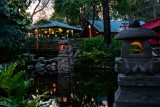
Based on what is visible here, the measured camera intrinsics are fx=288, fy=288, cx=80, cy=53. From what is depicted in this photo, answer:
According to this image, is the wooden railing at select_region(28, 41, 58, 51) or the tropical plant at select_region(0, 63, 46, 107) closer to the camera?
the tropical plant at select_region(0, 63, 46, 107)

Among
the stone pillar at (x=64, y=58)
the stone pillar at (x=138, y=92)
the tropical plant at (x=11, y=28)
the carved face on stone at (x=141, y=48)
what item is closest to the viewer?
the tropical plant at (x=11, y=28)

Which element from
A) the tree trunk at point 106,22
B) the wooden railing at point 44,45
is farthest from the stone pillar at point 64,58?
the wooden railing at point 44,45

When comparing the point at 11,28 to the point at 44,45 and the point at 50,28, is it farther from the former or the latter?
the point at 50,28

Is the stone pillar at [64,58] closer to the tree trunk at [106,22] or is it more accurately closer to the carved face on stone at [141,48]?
the tree trunk at [106,22]

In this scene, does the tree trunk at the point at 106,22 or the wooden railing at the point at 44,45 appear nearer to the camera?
the tree trunk at the point at 106,22

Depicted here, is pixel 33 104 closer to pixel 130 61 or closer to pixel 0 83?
pixel 0 83

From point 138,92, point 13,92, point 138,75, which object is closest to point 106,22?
point 138,75

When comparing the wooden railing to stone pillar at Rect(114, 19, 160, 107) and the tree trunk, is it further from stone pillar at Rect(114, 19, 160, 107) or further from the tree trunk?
stone pillar at Rect(114, 19, 160, 107)

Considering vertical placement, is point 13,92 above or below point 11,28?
below

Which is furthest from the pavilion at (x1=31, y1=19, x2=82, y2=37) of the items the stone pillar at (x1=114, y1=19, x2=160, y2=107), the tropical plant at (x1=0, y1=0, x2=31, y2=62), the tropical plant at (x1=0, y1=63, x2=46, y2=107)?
the tropical plant at (x1=0, y1=63, x2=46, y2=107)

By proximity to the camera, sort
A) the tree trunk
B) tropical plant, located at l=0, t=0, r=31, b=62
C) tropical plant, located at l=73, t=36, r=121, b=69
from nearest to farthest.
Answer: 1. tropical plant, located at l=0, t=0, r=31, b=62
2. the tree trunk
3. tropical plant, located at l=73, t=36, r=121, b=69

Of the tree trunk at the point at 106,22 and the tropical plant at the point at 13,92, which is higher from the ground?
the tree trunk at the point at 106,22

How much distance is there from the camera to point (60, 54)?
24.5 meters

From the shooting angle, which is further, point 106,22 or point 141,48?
point 106,22
